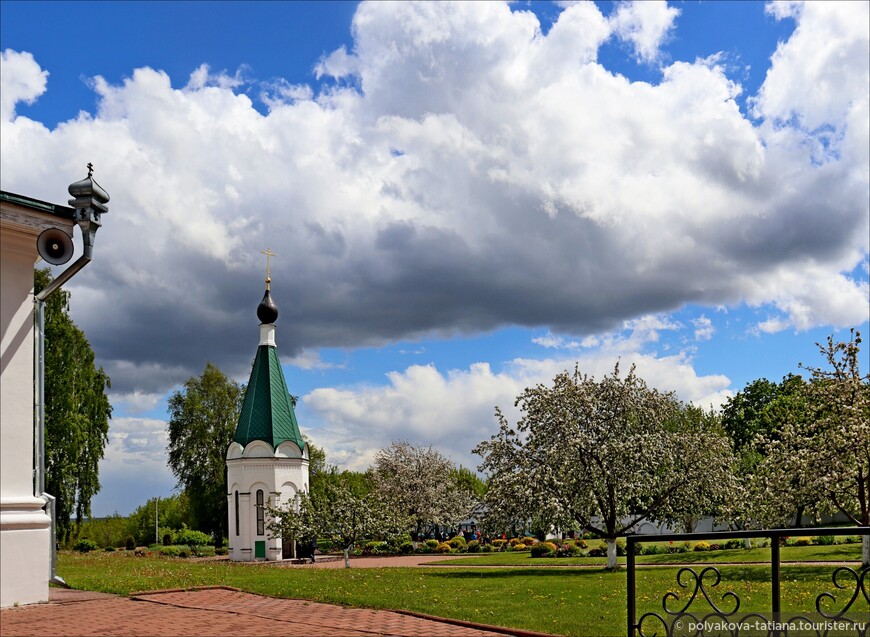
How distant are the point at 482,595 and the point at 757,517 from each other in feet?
41.3

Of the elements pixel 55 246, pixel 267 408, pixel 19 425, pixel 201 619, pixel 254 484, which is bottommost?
pixel 254 484

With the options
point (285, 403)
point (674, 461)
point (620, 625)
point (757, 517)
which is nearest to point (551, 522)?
point (674, 461)

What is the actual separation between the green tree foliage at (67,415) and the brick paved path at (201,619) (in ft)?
83.3

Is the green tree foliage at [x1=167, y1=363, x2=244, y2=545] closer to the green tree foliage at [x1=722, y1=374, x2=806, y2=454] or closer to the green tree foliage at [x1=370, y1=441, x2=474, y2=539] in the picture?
the green tree foliage at [x1=370, y1=441, x2=474, y2=539]

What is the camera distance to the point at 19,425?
37.2 feet

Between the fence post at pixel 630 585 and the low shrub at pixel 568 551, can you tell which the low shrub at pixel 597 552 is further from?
the fence post at pixel 630 585

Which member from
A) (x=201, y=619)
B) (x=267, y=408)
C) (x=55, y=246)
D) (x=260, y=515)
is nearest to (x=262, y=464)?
(x=260, y=515)

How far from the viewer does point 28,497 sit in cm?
1127

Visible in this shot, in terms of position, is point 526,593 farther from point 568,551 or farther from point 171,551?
point 171,551

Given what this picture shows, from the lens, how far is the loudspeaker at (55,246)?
37.9 ft

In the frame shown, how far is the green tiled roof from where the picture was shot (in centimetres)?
4156

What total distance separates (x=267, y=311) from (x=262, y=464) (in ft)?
25.0

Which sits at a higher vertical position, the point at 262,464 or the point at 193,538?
the point at 262,464

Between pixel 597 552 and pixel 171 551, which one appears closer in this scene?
pixel 597 552
